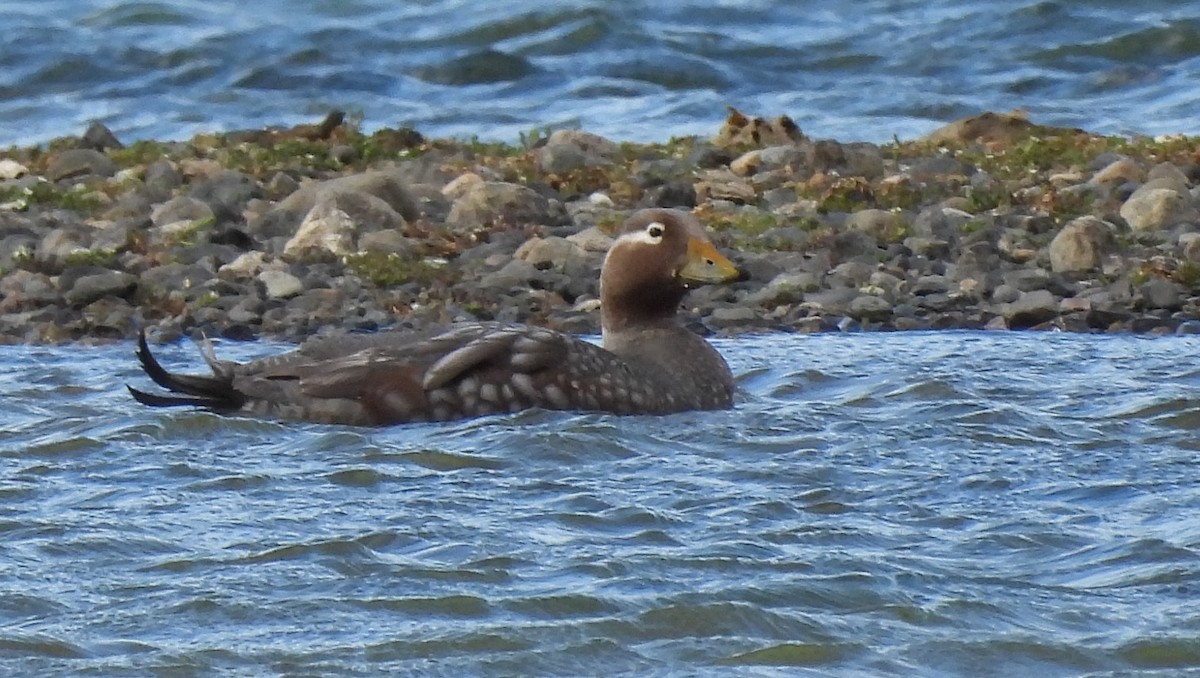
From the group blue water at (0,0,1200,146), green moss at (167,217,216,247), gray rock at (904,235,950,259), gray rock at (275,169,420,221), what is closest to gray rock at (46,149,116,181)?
gray rock at (275,169,420,221)

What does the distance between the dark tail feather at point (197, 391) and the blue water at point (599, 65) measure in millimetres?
11026

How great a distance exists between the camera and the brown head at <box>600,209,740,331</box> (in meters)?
10.1

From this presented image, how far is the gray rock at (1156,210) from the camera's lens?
13398 millimetres

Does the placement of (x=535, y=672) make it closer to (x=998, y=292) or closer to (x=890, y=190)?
(x=998, y=292)

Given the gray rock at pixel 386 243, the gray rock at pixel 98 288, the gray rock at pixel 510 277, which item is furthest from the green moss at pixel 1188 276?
the gray rock at pixel 98 288

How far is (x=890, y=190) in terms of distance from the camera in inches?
572

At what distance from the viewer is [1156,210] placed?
13.5 metres

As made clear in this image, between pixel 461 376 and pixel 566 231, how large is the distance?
4561mm

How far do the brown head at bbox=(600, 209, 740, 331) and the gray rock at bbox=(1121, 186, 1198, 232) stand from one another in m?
4.19

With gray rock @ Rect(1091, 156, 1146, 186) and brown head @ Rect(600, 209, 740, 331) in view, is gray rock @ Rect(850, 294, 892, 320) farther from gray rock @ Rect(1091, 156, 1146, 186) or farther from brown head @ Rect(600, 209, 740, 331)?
gray rock @ Rect(1091, 156, 1146, 186)

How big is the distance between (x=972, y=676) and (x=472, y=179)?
9.40 metres

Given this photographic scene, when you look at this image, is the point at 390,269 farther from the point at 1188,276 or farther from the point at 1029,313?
the point at 1188,276

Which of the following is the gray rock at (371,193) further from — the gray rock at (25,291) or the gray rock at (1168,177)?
the gray rock at (1168,177)

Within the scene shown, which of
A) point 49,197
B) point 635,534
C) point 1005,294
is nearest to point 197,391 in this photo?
point 635,534
